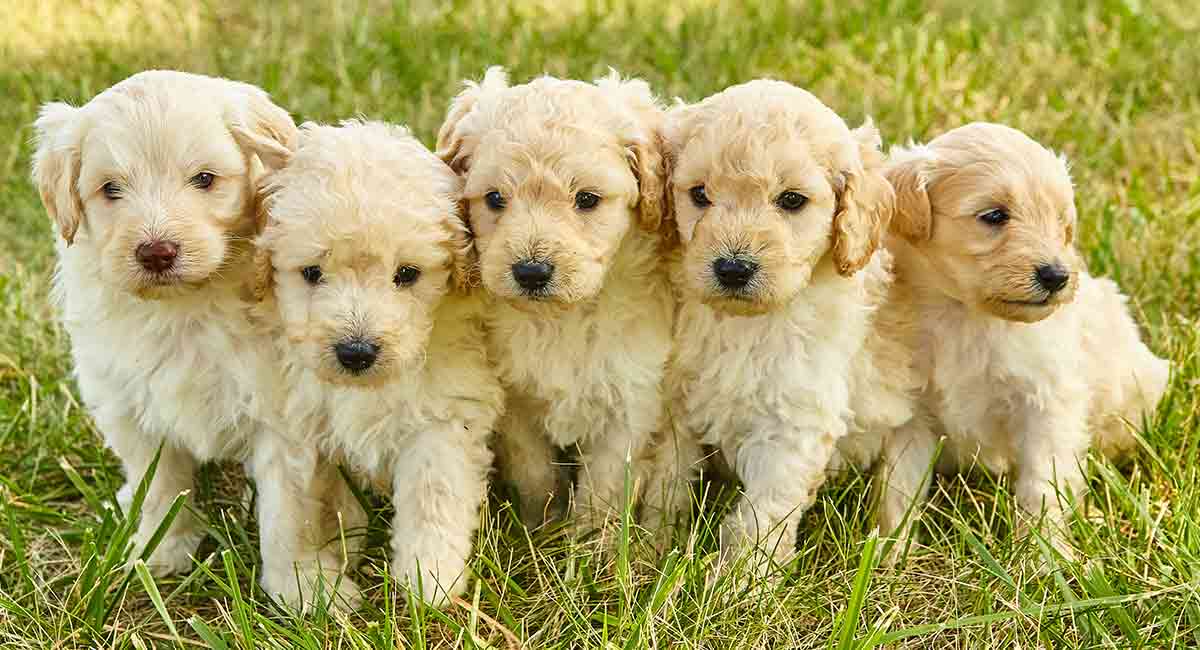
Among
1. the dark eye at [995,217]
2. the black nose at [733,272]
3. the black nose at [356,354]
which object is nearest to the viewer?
the black nose at [356,354]

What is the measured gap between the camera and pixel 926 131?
7.15 meters

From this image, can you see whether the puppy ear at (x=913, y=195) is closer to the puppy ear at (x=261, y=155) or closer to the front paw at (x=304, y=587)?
the puppy ear at (x=261, y=155)

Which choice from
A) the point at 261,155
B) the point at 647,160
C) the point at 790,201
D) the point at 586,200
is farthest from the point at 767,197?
the point at 261,155

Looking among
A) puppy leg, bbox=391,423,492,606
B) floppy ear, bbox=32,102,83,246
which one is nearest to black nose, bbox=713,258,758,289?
puppy leg, bbox=391,423,492,606

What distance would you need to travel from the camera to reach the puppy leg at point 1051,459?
4.48 meters

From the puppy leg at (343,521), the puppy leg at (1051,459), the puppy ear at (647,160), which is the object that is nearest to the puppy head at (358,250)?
the puppy ear at (647,160)

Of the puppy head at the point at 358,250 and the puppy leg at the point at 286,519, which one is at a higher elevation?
the puppy head at the point at 358,250

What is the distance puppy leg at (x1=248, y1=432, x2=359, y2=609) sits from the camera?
4.30 metres

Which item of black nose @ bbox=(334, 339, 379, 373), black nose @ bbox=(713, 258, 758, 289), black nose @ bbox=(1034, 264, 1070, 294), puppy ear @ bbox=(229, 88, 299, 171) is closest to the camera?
black nose @ bbox=(334, 339, 379, 373)

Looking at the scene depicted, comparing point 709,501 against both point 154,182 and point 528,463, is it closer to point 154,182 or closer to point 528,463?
point 528,463

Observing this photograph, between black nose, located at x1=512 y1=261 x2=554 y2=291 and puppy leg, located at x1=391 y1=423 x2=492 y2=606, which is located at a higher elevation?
black nose, located at x1=512 y1=261 x2=554 y2=291

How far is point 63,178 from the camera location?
401cm

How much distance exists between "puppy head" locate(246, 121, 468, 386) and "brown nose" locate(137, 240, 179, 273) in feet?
0.84

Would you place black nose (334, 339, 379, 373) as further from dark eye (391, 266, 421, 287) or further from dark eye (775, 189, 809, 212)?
dark eye (775, 189, 809, 212)
